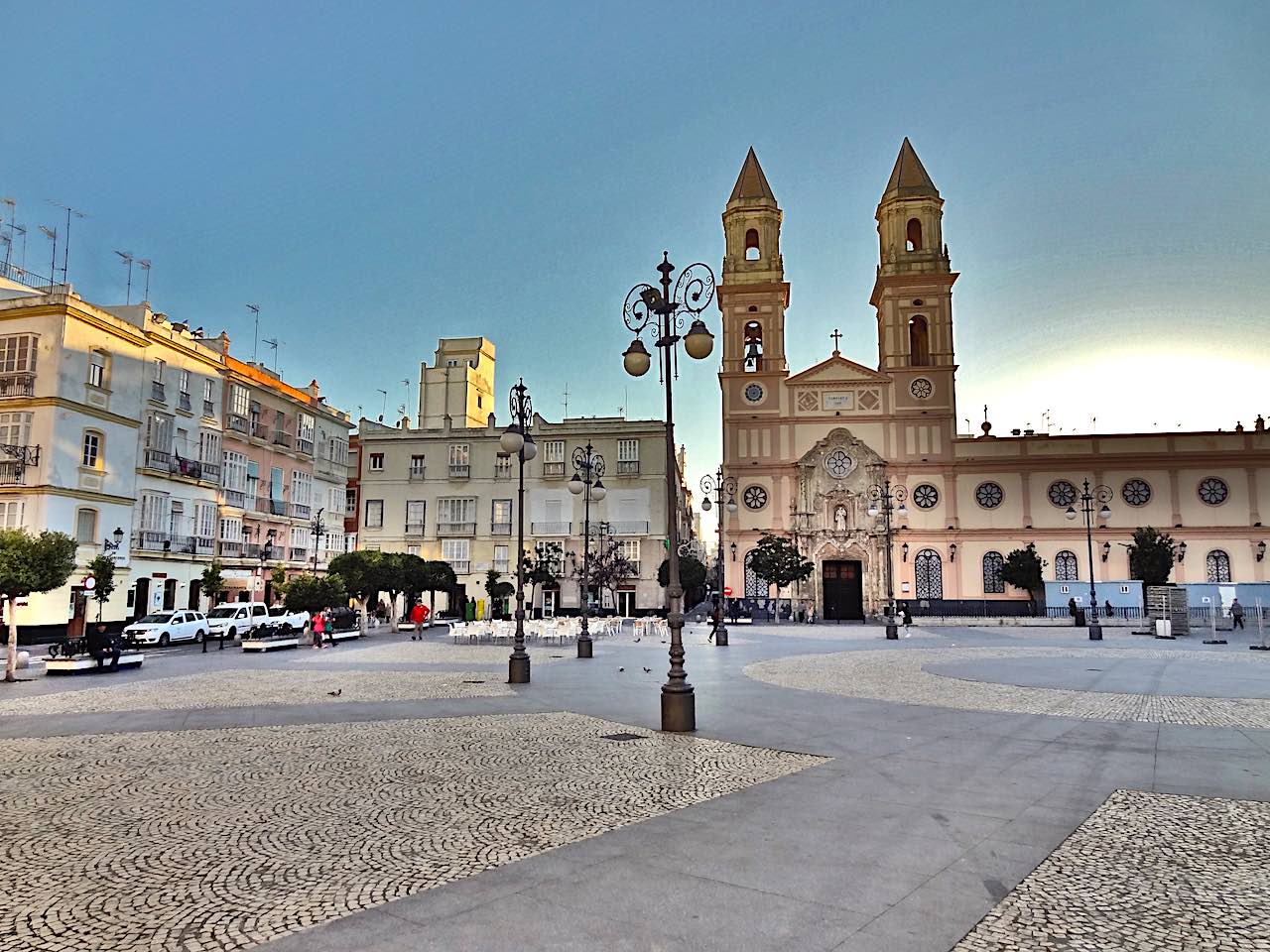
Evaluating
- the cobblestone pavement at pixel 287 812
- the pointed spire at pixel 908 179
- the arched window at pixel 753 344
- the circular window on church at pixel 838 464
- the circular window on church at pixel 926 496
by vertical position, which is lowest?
the cobblestone pavement at pixel 287 812

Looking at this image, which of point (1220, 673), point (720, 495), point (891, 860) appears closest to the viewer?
point (891, 860)

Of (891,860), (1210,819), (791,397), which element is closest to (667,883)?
(891,860)

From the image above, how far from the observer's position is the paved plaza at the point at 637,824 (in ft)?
13.9

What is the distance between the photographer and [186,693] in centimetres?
1435

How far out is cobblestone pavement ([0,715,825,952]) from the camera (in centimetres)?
446

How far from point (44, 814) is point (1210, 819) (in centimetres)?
907

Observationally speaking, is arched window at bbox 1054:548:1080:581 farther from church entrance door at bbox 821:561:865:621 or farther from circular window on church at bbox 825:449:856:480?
circular window on church at bbox 825:449:856:480

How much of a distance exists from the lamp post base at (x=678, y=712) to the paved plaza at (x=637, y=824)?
34cm

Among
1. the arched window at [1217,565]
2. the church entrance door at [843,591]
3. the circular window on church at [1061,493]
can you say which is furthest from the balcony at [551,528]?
the arched window at [1217,565]

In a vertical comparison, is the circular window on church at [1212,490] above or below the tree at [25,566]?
above

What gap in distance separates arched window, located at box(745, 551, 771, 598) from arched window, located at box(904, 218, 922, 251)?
2289 cm

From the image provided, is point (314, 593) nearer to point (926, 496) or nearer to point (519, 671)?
point (519, 671)

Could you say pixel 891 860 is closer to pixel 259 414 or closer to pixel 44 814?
pixel 44 814

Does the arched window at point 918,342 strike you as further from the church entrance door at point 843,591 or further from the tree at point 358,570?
the tree at point 358,570
